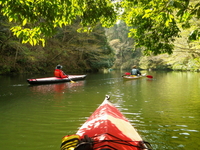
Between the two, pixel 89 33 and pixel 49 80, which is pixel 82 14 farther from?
pixel 49 80

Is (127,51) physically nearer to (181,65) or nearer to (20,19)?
(181,65)

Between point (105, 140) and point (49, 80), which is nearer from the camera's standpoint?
point (105, 140)

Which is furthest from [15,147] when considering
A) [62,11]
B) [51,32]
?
[62,11]

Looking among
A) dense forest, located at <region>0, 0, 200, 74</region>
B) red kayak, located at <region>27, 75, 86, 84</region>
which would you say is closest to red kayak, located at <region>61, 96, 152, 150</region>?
dense forest, located at <region>0, 0, 200, 74</region>

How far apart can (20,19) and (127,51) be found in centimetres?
5475

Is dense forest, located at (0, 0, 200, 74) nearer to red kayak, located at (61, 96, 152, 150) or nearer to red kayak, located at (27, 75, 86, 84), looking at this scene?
red kayak, located at (61, 96, 152, 150)

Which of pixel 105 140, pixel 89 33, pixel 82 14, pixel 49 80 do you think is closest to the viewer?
pixel 105 140

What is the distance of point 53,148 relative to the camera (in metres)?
2.80

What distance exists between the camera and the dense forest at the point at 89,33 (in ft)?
8.25

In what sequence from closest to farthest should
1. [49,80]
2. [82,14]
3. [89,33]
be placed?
[82,14]
[89,33]
[49,80]

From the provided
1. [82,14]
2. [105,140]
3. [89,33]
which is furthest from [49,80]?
[105,140]

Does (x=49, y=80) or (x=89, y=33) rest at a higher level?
(x=89, y=33)

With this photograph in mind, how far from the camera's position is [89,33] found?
5496 mm

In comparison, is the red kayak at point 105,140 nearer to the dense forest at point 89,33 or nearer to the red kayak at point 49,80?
the dense forest at point 89,33
